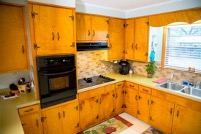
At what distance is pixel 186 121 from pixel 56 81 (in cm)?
222

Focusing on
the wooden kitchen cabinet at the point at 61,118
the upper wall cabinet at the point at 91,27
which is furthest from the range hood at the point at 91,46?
the wooden kitchen cabinet at the point at 61,118

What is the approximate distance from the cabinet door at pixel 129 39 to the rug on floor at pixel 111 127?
1515 millimetres

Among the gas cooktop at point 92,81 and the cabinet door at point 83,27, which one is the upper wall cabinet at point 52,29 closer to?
the cabinet door at point 83,27

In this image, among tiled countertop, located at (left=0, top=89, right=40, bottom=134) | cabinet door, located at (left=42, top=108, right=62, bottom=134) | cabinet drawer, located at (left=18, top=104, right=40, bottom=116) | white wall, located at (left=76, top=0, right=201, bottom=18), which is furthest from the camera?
white wall, located at (left=76, top=0, right=201, bottom=18)

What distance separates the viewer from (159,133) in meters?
2.64

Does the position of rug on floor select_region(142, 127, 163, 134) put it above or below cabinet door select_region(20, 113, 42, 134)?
below

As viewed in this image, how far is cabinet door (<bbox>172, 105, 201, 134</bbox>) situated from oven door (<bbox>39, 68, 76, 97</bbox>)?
1848 mm

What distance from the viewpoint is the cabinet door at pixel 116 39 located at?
317 cm

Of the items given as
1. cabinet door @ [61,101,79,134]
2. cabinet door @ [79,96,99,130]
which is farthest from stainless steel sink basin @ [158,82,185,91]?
cabinet door @ [61,101,79,134]

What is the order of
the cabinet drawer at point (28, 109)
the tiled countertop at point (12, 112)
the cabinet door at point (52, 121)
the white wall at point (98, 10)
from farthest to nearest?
the white wall at point (98, 10) < the cabinet door at point (52, 121) < the cabinet drawer at point (28, 109) < the tiled countertop at point (12, 112)

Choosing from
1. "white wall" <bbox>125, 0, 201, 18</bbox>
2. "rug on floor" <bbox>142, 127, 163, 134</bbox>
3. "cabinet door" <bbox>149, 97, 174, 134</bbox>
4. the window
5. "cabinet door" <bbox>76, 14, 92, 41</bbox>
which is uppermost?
"white wall" <bbox>125, 0, 201, 18</bbox>

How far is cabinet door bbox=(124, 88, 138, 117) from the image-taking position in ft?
10.0

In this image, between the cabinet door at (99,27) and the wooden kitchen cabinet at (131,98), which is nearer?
the cabinet door at (99,27)

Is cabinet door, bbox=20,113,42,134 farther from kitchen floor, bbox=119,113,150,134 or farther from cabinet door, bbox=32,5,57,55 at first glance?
kitchen floor, bbox=119,113,150,134
